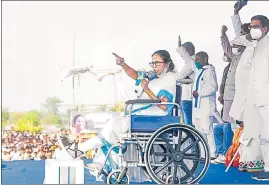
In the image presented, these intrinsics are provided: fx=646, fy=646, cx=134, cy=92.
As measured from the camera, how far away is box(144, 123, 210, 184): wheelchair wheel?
540 cm

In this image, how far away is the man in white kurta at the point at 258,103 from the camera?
5777 millimetres

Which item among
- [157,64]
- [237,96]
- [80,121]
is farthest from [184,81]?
[80,121]

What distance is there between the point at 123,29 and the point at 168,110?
840mm

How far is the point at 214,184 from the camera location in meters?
5.55

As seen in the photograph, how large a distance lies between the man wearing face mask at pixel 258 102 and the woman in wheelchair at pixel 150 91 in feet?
2.42

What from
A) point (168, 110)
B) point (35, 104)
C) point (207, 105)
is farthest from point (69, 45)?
point (207, 105)

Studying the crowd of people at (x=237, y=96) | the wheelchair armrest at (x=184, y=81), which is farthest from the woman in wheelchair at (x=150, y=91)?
the crowd of people at (x=237, y=96)

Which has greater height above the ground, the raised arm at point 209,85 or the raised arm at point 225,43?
the raised arm at point 225,43

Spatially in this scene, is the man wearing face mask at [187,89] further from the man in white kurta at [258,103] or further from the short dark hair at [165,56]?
the man in white kurta at [258,103]

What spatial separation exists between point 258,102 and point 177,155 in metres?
0.95

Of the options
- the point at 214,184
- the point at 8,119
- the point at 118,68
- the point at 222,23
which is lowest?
the point at 214,184

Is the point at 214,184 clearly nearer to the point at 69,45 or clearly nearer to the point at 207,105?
the point at 207,105

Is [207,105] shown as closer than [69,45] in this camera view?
No

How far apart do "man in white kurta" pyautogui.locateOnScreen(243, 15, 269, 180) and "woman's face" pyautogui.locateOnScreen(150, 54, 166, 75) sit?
0.83 metres
